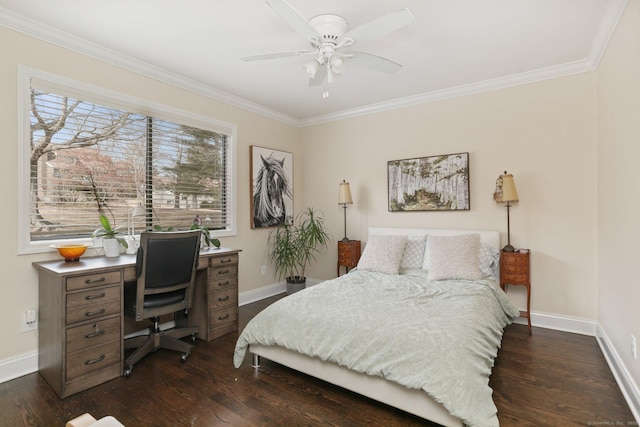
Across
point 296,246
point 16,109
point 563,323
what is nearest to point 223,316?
point 296,246

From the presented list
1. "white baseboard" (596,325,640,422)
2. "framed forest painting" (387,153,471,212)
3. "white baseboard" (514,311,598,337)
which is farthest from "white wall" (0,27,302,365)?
"white baseboard" (514,311,598,337)

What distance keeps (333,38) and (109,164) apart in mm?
2274

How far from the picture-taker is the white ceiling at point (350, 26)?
88.4 inches

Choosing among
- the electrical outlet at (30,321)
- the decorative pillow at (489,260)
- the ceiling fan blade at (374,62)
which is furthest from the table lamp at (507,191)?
the electrical outlet at (30,321)

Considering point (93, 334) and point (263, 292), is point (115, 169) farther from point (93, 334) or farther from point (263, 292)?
point (263, 292)

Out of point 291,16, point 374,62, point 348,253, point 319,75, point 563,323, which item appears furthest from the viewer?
point 348,253

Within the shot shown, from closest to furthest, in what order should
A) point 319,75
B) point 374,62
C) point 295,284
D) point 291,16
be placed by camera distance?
point 291,16, point 374,62, point 319,75, point 295,284

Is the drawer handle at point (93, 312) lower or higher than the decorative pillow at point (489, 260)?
lower

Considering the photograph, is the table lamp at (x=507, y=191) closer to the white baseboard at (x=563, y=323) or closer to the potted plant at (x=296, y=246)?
the white baseboard at (x=563, y=323)

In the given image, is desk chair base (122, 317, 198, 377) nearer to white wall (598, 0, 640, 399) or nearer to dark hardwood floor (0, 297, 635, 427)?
dark hardwood floor (0, 297, 635, 427)

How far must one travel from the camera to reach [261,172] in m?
4.43

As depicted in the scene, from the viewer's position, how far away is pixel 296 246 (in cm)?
459

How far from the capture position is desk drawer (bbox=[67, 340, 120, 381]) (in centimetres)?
214

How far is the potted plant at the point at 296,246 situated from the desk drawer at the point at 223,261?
129 cm
